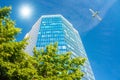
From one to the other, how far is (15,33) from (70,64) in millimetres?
5521

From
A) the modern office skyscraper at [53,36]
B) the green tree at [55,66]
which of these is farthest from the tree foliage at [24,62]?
the modern office skyscraper at [53,36]

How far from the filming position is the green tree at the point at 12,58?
677 inches

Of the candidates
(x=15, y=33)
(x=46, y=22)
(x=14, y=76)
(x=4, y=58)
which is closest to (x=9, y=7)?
(x=15, y=33)

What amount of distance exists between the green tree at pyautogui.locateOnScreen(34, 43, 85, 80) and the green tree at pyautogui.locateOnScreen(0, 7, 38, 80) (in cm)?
138

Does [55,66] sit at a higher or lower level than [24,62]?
higher

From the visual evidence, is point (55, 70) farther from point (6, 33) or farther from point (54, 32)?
point (54, 32)

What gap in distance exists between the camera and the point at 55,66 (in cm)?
2003

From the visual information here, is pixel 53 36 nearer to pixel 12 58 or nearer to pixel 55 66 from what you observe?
pixel 55 66

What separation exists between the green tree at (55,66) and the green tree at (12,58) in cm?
138

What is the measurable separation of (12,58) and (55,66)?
3733 mm

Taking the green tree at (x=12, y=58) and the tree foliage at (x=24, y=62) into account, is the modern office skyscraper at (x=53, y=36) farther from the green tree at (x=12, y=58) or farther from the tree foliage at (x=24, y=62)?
the green tree at (x=12, y=58)

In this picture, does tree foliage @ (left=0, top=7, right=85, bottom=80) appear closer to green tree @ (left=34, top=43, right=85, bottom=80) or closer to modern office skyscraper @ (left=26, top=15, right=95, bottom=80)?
green tree @ (left=34, top=43, right=85, bottom=80)

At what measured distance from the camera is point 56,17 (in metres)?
128

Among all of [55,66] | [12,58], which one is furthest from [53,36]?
[12,58]
